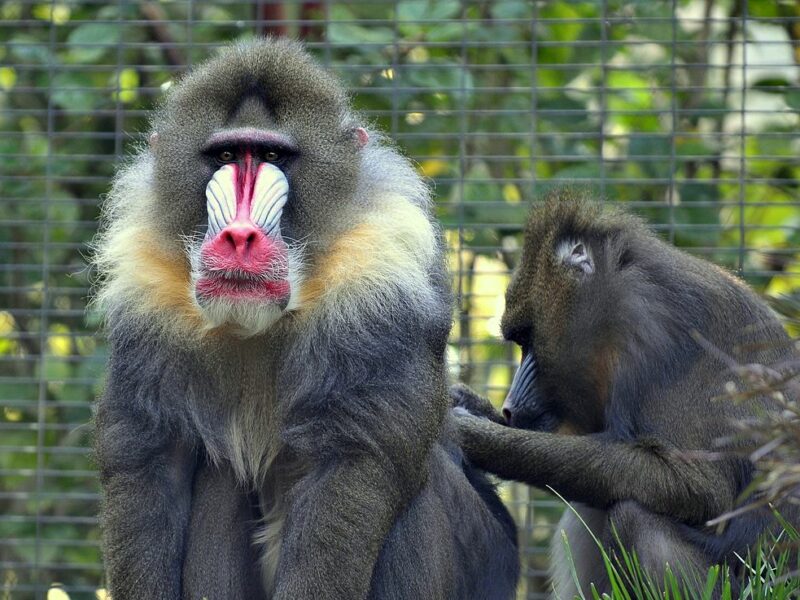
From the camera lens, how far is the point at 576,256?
5.44 m

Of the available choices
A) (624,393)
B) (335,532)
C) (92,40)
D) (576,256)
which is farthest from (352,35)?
(335,532)

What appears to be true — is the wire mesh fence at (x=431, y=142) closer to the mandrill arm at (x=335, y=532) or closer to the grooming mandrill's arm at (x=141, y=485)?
the grooming mandrill's arm at (x=141, y=485)

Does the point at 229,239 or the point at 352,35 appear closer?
the point at 229,239

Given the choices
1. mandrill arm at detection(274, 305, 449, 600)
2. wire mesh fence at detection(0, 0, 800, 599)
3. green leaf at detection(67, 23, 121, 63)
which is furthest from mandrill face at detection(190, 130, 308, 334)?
green leaf at detection(67, 23, 121, 63)

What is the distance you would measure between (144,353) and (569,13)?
458 centimetres

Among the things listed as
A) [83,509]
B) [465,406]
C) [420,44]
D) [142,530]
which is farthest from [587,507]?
[83,509]

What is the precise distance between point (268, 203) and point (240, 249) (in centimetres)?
24

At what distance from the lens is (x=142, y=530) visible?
4457 mm

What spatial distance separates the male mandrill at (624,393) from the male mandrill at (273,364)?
0.61 m

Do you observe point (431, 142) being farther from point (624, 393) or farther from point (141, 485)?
point (141, 485)

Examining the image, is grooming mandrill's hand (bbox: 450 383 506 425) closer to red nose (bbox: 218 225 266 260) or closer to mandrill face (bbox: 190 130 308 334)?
mandrill face (bbox: 190 130 308 334)

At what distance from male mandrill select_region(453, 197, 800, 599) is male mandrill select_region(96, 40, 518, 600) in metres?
0.61

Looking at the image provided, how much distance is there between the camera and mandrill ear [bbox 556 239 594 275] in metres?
5.41

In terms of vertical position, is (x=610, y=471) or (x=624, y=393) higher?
(x=624, y=393)
